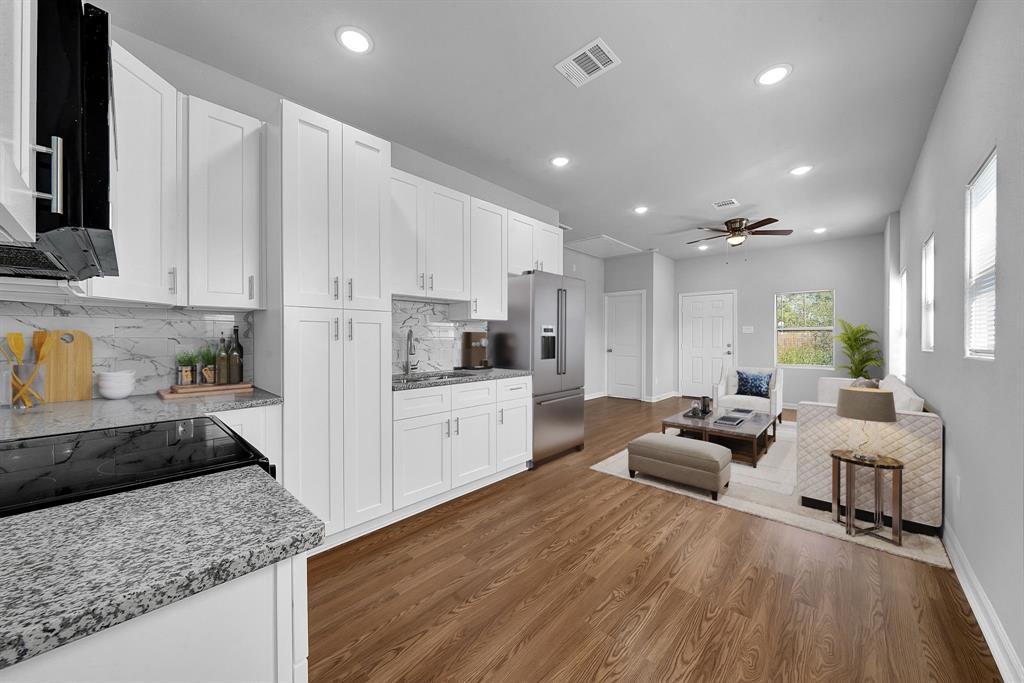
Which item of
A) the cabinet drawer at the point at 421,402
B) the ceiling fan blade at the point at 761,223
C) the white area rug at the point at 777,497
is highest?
the ceiling fan blade at the point at 761,223

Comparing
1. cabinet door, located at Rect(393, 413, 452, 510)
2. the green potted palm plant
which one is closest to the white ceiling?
cabinet door, located at Rect(393, 413, 452, 510)

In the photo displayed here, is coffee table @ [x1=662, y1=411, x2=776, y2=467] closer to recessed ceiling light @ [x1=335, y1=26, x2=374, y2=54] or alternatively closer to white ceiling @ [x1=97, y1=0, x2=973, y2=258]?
white ceiling @ [x1=97, y1=0, x2=973, y2=258]

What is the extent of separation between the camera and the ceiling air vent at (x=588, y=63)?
91.0 inches

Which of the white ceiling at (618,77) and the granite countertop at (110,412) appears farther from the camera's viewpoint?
the white ceiling at (618,77)

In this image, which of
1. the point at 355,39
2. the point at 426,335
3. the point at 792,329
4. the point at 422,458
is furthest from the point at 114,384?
the point at 792,329

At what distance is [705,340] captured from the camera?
7840mm

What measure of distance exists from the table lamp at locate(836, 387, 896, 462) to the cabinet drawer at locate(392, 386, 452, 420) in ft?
8.31

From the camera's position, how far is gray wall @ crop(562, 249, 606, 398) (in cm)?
744

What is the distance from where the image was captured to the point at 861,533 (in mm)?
2471

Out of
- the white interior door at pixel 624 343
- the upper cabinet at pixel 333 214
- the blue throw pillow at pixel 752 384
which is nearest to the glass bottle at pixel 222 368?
the upper cabinet at pixel 333 214

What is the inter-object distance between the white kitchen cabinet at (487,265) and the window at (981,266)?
117 inches

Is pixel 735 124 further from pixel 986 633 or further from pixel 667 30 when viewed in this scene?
pixel 986 633

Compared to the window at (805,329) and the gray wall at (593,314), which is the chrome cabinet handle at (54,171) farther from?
the window at (805,329)

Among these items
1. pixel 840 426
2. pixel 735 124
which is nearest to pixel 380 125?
pixel 735 124
